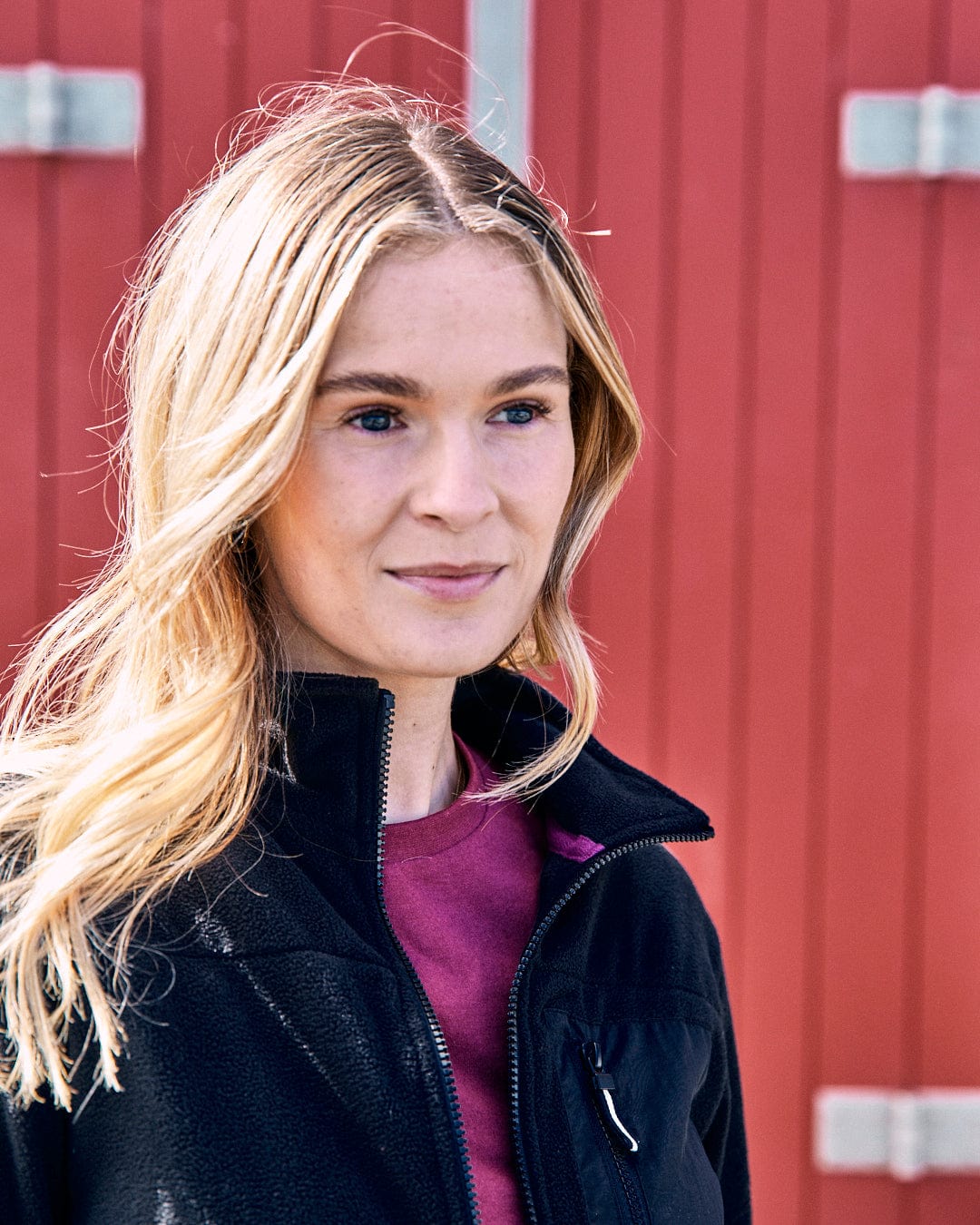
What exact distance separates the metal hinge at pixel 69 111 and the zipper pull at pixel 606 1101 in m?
1.93

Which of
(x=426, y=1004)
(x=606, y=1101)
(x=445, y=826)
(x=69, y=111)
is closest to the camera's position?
(x=426, y=1004)

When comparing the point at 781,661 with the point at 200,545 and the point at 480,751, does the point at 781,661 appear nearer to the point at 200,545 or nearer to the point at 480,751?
the point at 480,751

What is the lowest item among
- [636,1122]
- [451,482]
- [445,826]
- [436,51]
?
[636,1122]

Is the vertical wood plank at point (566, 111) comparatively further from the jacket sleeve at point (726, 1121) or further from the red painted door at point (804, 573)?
the jacket sleeve at point (726, 1121)

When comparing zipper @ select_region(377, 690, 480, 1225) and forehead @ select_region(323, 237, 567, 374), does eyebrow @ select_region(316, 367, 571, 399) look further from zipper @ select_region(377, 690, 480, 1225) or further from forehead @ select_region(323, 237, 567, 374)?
zipper @ select_region(377, 690, 480, 1225)

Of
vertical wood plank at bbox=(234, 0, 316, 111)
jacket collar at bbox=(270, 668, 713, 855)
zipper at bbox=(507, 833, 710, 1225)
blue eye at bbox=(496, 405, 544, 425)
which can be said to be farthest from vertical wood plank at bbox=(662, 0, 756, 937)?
blue eye at bbox=(496, 405, 544, 425)

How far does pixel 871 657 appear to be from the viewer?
2648mm

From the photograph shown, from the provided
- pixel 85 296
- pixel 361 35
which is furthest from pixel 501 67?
pixel 85 296

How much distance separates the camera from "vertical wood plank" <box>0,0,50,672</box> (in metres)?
2.48

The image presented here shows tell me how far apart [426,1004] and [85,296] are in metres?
1.83

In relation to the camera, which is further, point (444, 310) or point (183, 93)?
point (183, 93)

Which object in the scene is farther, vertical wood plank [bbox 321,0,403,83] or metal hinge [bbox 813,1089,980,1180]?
metal hinge [bbox 813,1089,980,1180]

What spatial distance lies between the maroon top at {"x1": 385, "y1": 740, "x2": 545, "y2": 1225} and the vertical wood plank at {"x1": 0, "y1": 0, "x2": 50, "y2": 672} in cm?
146

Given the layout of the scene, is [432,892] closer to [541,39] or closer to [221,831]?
[221,831]
